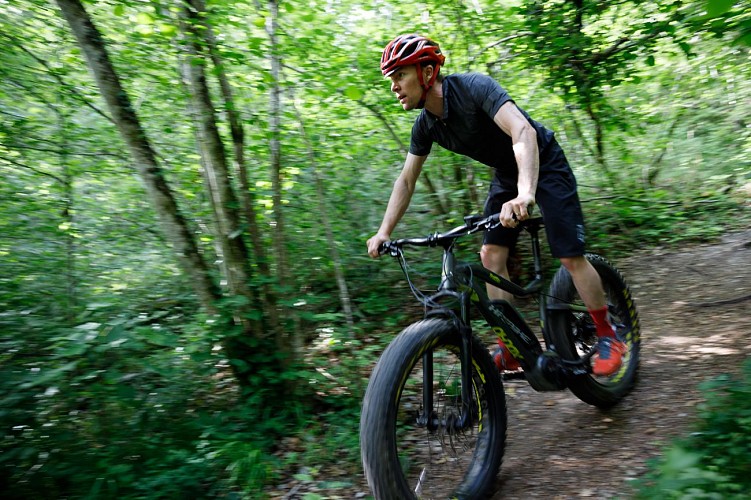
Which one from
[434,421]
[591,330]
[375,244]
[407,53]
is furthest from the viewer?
[591,330]

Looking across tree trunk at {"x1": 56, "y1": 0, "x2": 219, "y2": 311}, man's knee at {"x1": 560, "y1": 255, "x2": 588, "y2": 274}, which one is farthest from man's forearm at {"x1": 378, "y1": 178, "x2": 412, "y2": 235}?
tree trunk at {"x1": 56, "y1": 0, "x2": 219, "y2": 311}

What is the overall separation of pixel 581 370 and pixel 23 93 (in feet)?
17.3

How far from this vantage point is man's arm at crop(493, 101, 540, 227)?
104 inches

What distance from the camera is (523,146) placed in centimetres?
274

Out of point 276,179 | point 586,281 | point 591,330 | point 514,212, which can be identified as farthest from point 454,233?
point 276,179

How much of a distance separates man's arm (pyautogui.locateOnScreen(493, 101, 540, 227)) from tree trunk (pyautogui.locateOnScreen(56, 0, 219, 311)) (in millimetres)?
2393

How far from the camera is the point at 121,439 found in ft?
10.2

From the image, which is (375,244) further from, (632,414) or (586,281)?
(632,414)

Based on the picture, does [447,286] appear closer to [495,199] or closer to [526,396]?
[495,199]

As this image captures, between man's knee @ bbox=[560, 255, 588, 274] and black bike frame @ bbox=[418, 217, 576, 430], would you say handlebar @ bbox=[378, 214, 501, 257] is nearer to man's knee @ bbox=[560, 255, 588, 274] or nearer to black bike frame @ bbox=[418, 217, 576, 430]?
black bike frame @ bbox=[418, 217, 576, 430]

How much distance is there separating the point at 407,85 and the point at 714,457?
90.5 inches

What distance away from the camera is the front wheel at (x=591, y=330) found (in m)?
3.44

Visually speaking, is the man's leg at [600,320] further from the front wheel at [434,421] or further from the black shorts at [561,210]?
the front wheel at [434,421]

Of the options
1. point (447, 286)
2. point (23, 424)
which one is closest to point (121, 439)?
point (23, 424)
